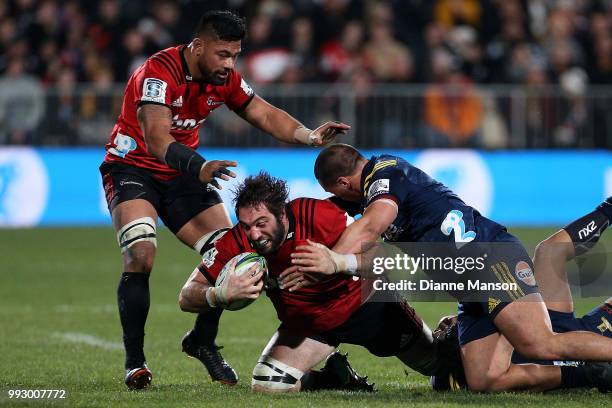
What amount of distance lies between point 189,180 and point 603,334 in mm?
3015

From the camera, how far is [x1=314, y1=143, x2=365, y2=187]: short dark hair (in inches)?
279

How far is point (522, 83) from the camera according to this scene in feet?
60.5

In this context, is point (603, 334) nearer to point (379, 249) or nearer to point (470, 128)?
point (379, 249)

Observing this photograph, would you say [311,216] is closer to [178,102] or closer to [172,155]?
[172,155]

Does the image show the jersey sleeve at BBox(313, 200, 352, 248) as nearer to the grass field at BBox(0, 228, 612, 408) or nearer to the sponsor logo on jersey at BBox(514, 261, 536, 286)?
the grass field at BBox(0, 228, 612, 408)

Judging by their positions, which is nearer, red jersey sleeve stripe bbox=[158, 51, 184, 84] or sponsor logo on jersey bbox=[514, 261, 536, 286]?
sponsor logo on jersey bbox=[514, 261, 536, 286]

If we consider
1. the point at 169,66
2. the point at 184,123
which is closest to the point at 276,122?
the point at 184,123

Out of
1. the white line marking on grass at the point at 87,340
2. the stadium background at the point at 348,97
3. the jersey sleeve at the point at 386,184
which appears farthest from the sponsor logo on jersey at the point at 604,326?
the stadium background at the point at 348,97

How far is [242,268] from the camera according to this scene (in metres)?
6.47

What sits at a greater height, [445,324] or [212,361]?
[445,324]

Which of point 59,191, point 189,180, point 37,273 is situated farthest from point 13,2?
point 189,180

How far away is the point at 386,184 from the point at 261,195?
0.80 metres

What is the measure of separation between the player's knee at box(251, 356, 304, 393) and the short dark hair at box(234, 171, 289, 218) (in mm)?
976

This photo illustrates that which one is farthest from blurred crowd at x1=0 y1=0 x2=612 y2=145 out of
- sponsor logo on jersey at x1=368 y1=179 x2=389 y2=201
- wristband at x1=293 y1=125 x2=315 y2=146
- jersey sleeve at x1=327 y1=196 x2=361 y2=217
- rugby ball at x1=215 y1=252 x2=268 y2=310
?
rugby ball at x1=215 y1=252 x2=268 y2=310
